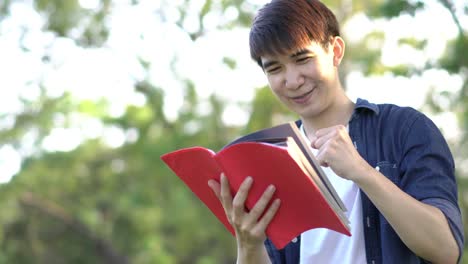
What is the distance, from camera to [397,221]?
1.99 metres

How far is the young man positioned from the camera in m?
2.00

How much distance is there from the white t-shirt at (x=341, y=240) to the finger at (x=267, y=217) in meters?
0.18

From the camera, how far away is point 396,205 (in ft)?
6.48

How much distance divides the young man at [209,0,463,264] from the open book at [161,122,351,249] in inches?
1.0

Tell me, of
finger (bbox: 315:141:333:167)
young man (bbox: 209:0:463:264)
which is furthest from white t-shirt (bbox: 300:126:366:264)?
finger (bbox: 315:141:333:167)

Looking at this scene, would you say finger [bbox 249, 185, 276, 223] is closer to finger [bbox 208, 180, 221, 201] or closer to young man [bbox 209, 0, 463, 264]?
young man [bbox 209, 0, 463, 264]

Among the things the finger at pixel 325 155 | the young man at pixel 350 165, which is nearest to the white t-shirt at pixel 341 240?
the young man at pixel 350 165

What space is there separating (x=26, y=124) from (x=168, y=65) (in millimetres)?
2427

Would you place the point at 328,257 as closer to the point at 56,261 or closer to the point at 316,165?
the point at 316,165

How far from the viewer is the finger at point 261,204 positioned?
6.85 feet

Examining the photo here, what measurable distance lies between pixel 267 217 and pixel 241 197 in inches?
3.1

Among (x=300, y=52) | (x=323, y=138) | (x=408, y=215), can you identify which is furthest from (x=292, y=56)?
(x=408, y=215)

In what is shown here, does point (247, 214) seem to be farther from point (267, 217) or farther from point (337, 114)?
point (337, 114)

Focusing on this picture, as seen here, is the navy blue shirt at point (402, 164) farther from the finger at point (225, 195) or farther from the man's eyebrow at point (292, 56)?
the finger at point (225, 195)
